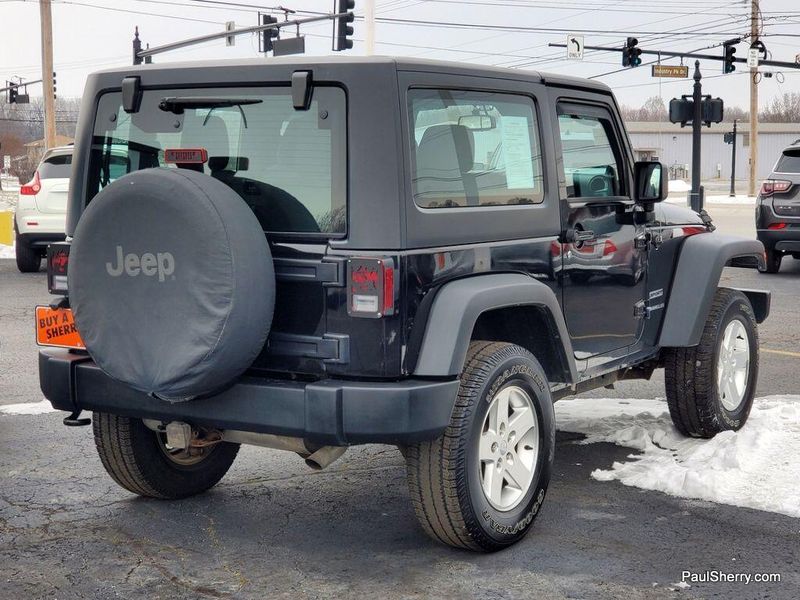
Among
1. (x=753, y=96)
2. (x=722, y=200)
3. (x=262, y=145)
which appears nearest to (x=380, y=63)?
(x=262, y=145)

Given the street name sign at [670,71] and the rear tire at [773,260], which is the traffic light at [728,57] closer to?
the street name sign at [670,71]

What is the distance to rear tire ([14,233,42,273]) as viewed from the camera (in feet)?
54.2

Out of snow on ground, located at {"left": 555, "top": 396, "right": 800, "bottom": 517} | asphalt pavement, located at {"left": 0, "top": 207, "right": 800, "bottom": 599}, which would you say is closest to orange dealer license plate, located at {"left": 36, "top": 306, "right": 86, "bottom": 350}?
asphalt pavement, located at {"left": 0, "top": 207, "right": 800, "bottom": 599}

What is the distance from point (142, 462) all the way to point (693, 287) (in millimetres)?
2965

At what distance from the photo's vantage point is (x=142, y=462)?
515 cm

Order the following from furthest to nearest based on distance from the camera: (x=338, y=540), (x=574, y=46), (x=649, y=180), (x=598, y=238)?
(x=574, y=46)
(x=649, y=180)
(x=598, y=238)
(x=338, y=540)

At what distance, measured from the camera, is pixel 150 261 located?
4.16m

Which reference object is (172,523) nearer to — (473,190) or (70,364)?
(70,364)

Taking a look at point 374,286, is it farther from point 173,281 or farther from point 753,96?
point 753,96

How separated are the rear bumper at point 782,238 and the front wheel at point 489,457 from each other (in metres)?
11.7

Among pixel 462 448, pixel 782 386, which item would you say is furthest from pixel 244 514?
pixel 782 386

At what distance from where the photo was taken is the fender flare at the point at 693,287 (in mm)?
6016

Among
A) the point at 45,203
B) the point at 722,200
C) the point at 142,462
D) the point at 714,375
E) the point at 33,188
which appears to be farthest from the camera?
the point at 722,200

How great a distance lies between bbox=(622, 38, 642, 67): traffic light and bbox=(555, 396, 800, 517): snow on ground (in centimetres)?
3280
